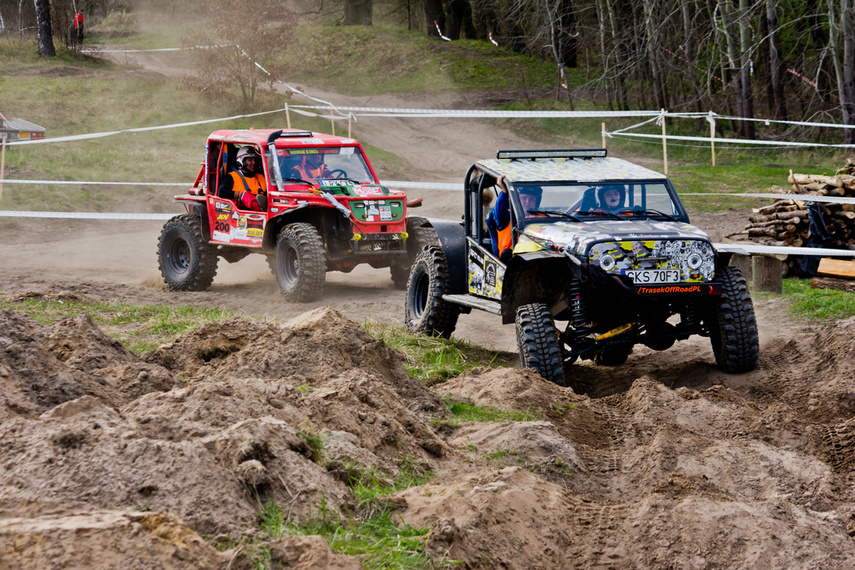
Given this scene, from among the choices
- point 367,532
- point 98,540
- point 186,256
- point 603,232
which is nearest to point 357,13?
point 186,256

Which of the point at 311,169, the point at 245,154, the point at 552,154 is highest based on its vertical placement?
the point at 245,154

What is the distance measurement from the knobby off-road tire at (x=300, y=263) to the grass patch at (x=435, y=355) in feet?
5.97

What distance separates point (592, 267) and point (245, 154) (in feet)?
21.1

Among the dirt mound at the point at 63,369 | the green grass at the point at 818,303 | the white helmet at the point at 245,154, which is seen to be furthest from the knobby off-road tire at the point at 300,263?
the green grass at the point at 818,303

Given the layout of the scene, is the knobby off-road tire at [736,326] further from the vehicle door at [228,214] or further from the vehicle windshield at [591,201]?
the vehicle door at [228,214]

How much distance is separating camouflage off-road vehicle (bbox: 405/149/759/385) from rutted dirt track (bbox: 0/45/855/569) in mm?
444

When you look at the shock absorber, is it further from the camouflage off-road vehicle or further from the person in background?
the person in background

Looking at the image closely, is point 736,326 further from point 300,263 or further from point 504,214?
point 300,263

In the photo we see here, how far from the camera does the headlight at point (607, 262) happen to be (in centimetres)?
692

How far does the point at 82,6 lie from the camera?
149 ft

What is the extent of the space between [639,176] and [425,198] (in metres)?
13.6

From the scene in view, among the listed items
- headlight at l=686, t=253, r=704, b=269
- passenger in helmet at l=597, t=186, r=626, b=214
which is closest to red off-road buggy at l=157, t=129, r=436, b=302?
passenger in helmet at l=597, t=186, r=626, b=214

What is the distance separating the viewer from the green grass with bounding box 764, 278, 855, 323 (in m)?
9.59

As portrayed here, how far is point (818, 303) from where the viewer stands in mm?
10086
